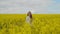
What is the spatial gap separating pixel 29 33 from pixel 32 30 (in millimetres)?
53

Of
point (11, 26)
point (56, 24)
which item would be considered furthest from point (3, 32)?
point (56, 24)

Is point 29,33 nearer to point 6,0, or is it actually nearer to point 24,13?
point 24,13

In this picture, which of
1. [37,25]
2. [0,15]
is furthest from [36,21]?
[0,15]

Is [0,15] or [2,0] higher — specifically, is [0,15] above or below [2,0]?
below

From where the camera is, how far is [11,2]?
214 cm

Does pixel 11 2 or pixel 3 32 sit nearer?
pixel 3 32

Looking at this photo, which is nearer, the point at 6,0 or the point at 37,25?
the point at 37,25

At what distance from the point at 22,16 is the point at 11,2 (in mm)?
252

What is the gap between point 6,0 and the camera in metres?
2.16

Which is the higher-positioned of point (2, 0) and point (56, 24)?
point (2, 0)

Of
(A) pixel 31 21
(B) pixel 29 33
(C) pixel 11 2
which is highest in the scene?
(C) pixel 11 2

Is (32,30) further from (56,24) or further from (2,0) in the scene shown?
(2,0)

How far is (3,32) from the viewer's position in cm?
201

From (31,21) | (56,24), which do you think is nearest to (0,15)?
(31,21)
